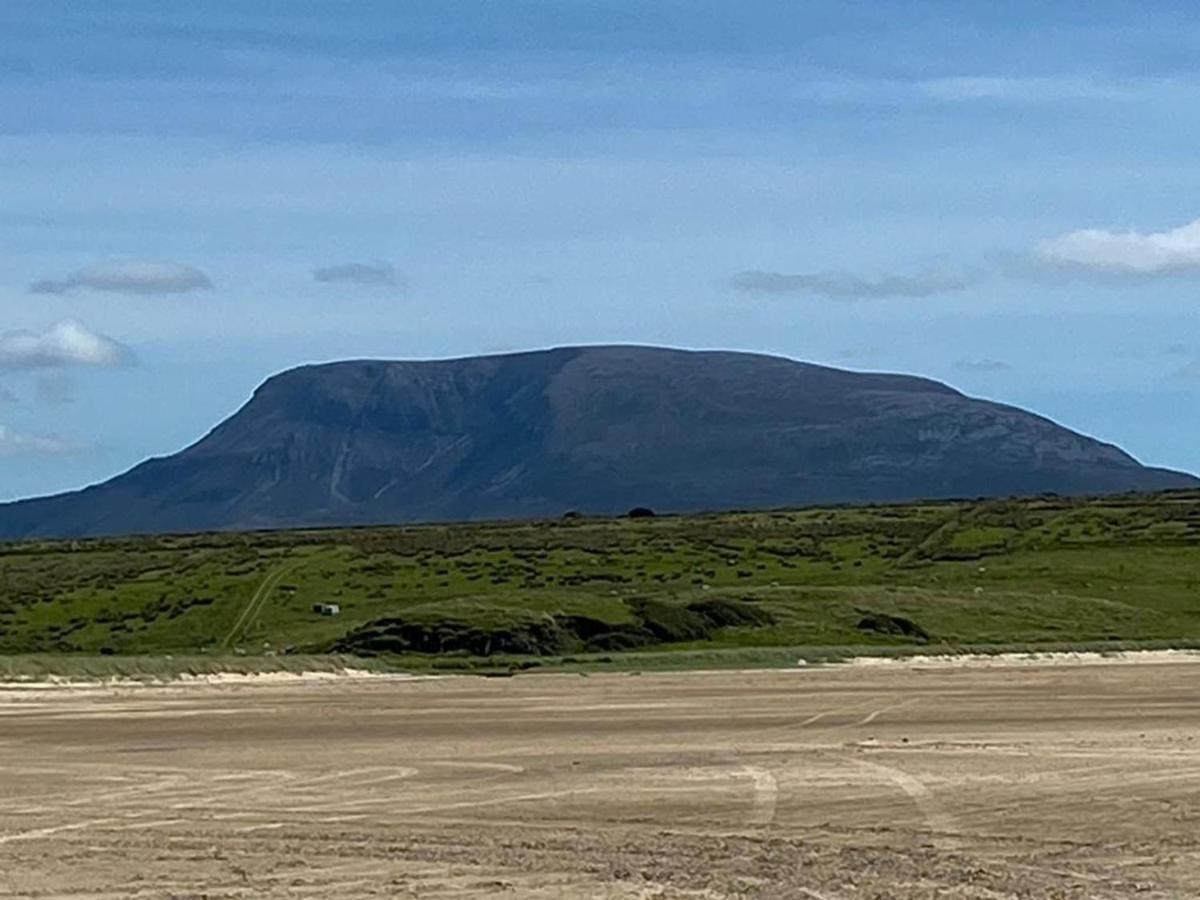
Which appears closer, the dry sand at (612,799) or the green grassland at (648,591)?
the dry sand at (612,799)

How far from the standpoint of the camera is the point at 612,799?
78.3 feet

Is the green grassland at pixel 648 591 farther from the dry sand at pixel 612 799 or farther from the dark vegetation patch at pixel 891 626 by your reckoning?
the dry sand at pixel 612 799

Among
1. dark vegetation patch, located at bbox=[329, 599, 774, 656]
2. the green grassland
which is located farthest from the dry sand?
dark vegetation patch, located at bbox=[329, 599, 774, 656]

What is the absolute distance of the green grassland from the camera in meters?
65.7

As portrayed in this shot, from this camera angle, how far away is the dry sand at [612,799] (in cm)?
1828

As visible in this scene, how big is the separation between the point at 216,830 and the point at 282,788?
13.0 ft

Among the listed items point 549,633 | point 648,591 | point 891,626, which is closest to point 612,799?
point 549,633

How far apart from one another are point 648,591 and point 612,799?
54847 mm

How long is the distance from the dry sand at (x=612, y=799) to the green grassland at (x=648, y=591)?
19984 mm

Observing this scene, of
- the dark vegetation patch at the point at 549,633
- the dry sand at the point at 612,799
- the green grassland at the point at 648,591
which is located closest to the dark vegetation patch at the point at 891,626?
the green grassland at the point at 648,591

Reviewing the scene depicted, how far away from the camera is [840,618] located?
231ft

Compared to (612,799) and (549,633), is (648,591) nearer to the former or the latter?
(549,633)

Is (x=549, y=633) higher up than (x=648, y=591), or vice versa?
(x=648, y=591)

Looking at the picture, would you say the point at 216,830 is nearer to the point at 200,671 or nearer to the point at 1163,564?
the point at 200,671
